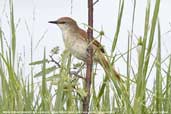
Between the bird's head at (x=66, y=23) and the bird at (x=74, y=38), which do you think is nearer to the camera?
the bird at (x=74, y=38)

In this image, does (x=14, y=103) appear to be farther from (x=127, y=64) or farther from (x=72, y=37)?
(x=72, y=37)

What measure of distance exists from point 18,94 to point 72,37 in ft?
2.28

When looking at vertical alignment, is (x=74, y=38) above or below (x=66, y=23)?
below

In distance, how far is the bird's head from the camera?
8.28 ft

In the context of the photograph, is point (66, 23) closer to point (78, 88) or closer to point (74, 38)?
point (74, 38)

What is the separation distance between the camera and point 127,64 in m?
1.78

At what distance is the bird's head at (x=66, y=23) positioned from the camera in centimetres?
252

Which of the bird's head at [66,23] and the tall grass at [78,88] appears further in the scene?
the bird's head at [66,23]

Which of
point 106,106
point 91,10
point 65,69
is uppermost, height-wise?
point 91,10

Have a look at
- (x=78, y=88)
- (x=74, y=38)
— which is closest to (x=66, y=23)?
(x=74, y=38)

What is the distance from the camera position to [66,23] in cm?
260

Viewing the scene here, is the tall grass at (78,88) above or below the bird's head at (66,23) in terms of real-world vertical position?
below

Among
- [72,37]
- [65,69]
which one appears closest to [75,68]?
[65,69]

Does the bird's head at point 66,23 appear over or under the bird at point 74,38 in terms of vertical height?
over
